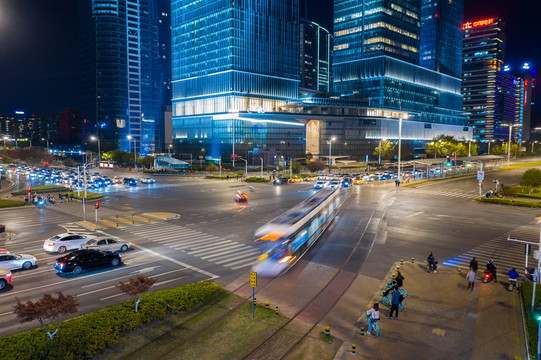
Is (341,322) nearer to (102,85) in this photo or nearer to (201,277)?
(201,277)

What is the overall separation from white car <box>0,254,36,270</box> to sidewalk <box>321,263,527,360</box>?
19.8 m

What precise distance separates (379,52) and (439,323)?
169031mm

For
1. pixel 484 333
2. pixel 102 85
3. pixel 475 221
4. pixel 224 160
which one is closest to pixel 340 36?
pixel 224 160

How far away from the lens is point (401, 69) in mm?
177000

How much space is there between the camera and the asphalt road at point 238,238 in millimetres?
21172

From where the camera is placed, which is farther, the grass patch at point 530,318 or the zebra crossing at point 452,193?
the zebra crossing at point 452,193

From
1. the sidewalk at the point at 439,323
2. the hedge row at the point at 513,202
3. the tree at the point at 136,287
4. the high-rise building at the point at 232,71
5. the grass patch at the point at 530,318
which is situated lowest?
the sidewalk at the point at 439,323

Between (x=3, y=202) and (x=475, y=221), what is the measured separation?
193ft

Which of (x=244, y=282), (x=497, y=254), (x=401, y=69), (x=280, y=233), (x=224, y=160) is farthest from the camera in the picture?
(x=401, y=69)

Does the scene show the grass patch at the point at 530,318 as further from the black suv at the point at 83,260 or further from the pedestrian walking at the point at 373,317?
the black suv at the point at 83,260

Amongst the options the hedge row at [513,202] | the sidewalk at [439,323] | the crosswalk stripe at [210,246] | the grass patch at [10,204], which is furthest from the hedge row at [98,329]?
the hedge row at [513,202]

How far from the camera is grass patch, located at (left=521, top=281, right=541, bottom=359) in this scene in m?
14.3

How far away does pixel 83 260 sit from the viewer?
23.7 meters

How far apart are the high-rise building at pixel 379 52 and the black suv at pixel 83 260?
161 m
